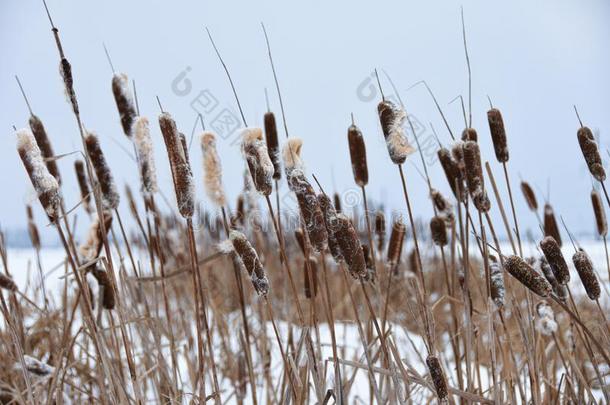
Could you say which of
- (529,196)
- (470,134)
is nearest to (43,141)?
(470,134)

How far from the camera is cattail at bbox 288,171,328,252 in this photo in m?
0.75

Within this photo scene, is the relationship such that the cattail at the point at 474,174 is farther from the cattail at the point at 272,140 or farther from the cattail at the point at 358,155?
the cattail at the point at 272,140

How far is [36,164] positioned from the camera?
0.82m

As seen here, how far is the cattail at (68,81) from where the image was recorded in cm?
82

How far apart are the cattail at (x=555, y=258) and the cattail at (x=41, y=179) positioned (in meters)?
0.67

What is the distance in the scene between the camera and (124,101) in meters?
1.03

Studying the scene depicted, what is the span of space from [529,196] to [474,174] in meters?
0.68

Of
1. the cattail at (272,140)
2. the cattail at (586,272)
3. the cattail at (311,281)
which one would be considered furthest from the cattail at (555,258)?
the cattail at (272,140)

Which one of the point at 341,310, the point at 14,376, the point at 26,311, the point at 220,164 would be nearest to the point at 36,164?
the point at 220,164

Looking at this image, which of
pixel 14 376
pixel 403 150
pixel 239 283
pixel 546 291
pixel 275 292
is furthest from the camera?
pixel 275 292

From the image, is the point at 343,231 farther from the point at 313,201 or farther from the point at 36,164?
the point at 36,164

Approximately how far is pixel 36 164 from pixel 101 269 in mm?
369

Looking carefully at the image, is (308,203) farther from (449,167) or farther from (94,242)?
(94,242)

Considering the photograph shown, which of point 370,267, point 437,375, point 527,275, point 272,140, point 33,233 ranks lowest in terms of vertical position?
point 437,375
